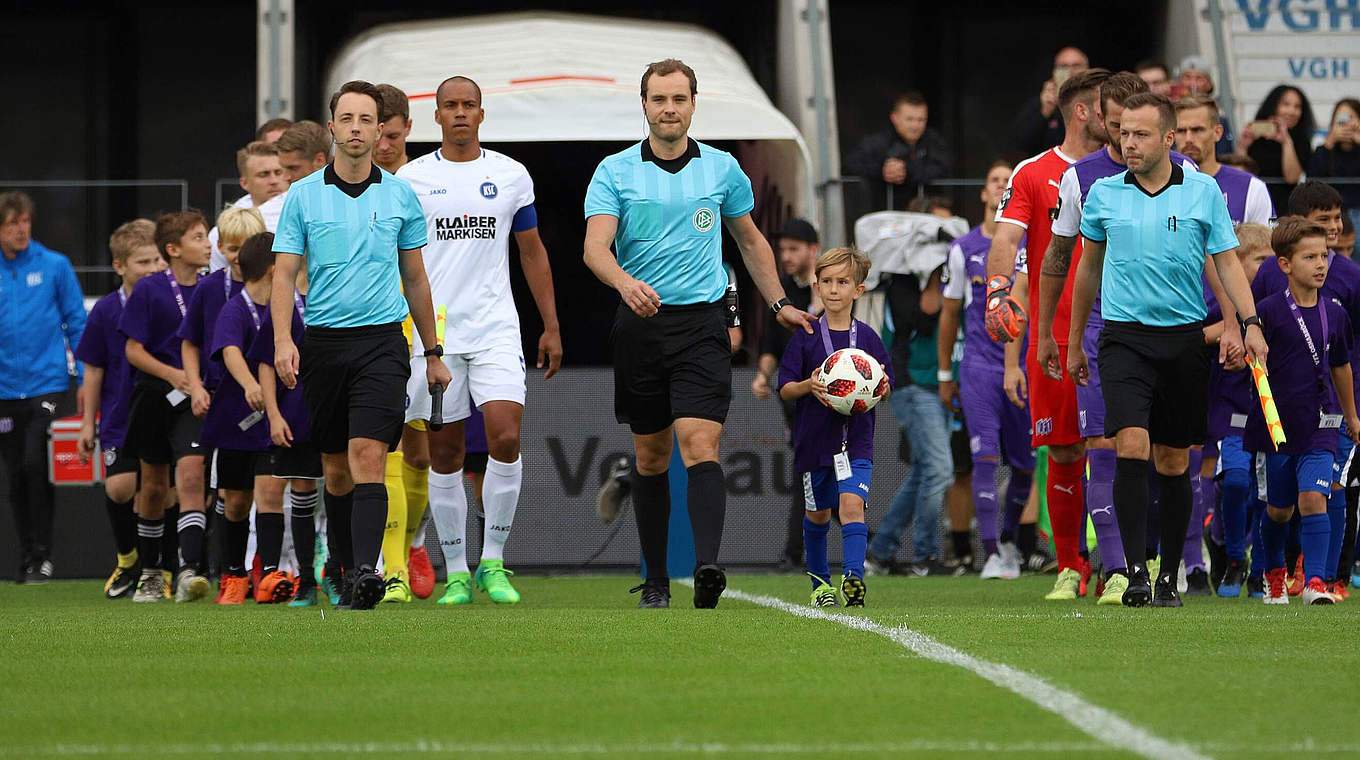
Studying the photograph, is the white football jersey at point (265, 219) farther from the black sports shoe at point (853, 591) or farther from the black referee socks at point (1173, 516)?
the black referee socks at point (1173, 516)

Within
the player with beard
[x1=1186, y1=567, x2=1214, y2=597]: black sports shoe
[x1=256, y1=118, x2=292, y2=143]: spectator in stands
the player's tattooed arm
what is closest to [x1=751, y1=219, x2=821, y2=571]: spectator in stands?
[x1=256, y1=118, x2=292, y2=143]: spectator in stands

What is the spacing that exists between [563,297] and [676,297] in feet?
33.6

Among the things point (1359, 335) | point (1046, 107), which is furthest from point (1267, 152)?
point (1359, 335)

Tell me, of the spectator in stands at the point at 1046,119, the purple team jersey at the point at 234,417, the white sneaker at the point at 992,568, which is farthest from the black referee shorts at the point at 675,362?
the spectator in stands at the point at 1046,119

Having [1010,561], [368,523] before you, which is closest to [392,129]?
[368,523]

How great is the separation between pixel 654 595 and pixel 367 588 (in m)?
1.28

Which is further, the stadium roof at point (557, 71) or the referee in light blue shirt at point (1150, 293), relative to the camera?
the stadium roof at point (557, 71)

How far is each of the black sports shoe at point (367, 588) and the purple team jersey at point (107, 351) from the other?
13.5 feet

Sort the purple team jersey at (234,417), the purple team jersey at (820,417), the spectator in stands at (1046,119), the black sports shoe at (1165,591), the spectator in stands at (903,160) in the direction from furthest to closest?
the spectator in stands at (903,160), the spectator in stands at (1046,119), the purple team jersey at (234,417), the purple team jersey at (820,417), the black sports shoe at (1165,591)

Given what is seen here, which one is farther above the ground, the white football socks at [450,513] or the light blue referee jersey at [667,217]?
the light blue referee jersey at [667,217]

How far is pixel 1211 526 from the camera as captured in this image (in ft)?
37.2

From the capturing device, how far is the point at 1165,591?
870 centimetres

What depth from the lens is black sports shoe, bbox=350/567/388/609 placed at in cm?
823

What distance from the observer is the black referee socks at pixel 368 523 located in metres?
8.33
